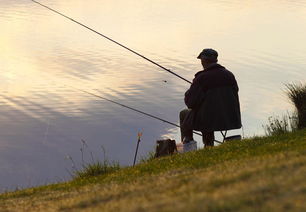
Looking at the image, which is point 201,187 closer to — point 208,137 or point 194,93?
point 194,93

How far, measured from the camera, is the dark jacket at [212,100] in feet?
36.2

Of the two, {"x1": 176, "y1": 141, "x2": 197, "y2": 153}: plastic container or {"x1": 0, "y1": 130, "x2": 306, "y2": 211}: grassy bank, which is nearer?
{"x1": 0, "y1": 130, "x2": 306, "y2": 211}: grassy bank

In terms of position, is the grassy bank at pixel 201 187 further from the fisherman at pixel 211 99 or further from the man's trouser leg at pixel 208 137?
the man's trouser leg at pixel 208 137

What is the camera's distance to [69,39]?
31062 mm

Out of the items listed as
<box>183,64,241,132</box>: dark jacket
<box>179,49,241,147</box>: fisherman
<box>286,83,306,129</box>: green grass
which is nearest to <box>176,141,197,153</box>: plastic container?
<box>179,49,241,147</box>: fisherman

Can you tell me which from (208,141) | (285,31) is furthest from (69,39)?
(208,141)

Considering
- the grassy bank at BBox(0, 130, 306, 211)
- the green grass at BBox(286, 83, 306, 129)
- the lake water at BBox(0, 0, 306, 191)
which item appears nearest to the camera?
the grassy bank at BBox(0, 130, 306, 211)

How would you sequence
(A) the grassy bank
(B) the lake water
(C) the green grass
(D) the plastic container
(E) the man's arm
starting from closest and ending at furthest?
(A) the grassy bank < (E) the man's arm < (D) the plastic container < (C) the green grass < (B) the lake water

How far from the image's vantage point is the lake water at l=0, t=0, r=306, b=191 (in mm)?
18828

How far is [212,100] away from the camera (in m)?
11.2

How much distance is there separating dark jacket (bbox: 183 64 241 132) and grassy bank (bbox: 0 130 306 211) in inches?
34.2

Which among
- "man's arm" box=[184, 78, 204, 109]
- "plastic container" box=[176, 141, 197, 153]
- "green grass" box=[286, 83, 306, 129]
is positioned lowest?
"plastic container" box=[176, 141, 197, 153]

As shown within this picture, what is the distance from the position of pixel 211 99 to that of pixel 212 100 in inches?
0.9

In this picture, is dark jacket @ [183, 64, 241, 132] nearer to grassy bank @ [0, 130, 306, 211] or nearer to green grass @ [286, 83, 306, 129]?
grassy bank @ [0, 130, 306, 211]
